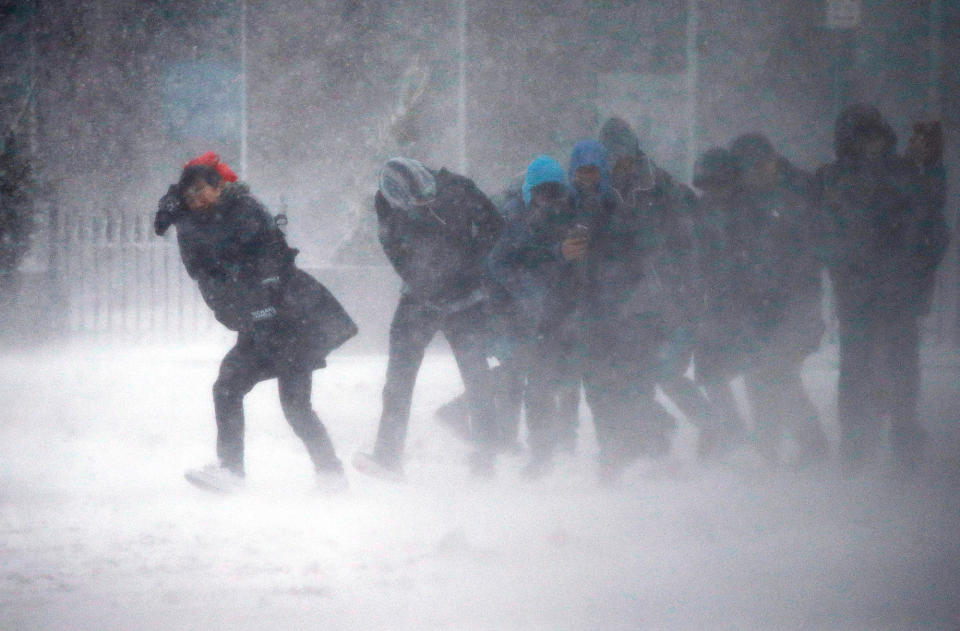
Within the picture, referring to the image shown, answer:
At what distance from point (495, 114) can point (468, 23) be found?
1.67m

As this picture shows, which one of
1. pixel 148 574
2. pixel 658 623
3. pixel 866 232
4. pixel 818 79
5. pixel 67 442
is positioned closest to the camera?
pixel 658 623

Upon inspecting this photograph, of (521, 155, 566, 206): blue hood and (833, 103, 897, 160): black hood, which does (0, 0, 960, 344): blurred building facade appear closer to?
(521, 155, 566, 206): blue hood

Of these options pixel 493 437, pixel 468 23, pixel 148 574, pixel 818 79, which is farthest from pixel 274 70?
pixel 148 574

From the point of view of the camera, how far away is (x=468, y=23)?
56.4 ft

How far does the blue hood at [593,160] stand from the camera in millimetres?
4902

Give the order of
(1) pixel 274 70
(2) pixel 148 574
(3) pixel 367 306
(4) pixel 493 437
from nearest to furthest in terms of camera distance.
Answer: (2) pixel 148 574 → (4) pixel 493 437 → (3) pixel 367 306 → (1) pixel 274 70

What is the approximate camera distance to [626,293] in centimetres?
501

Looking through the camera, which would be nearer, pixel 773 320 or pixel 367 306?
pixel 773 320

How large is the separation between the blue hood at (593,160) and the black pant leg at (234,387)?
5.38ft

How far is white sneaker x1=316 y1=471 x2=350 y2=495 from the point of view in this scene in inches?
191

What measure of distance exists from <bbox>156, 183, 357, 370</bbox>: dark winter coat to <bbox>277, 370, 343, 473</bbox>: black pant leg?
0.14 meters

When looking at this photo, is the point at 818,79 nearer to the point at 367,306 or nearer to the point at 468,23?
the point at 468,23

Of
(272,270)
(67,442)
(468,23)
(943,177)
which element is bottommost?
(67,442)

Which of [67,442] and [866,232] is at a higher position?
[866,232]
